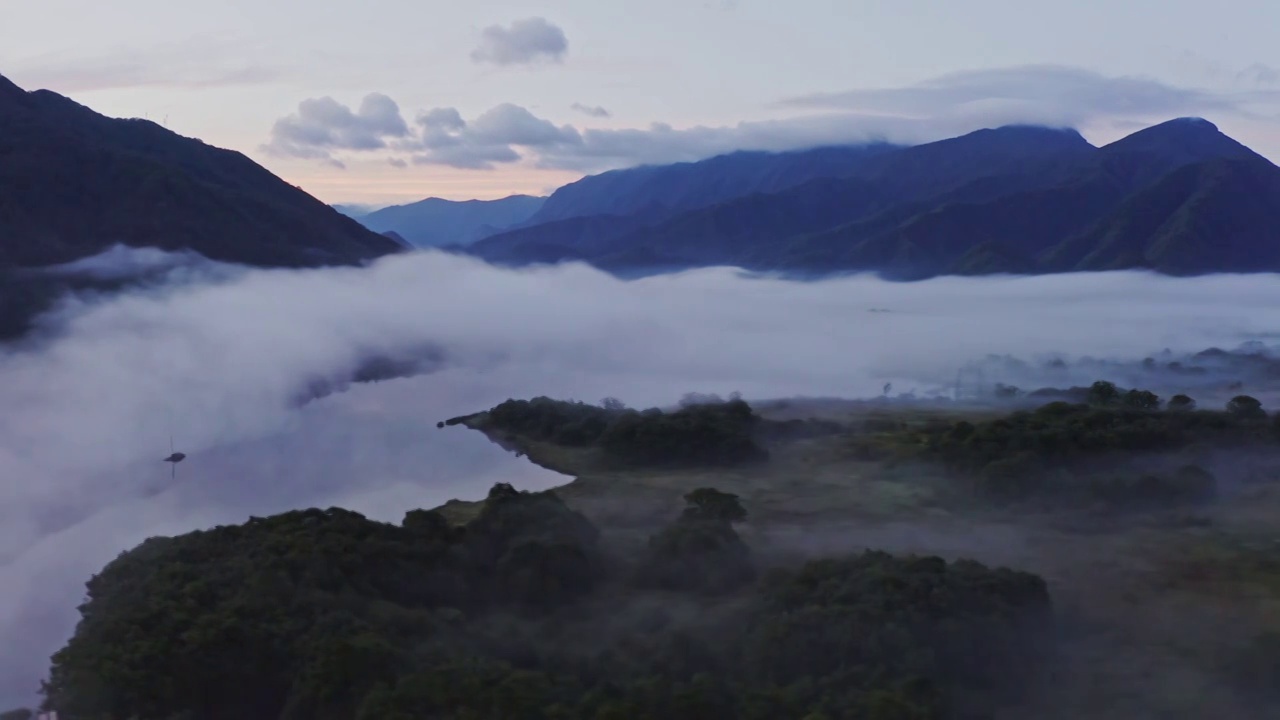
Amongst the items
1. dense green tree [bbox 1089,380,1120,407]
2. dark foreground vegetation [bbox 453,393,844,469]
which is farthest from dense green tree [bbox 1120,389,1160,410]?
dark foreground vegetation [bbox 453,393,844,469]

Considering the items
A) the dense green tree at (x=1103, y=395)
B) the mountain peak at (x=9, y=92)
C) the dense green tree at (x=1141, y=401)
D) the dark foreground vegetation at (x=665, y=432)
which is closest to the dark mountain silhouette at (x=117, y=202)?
the mountain peak at (x=9, y=92)

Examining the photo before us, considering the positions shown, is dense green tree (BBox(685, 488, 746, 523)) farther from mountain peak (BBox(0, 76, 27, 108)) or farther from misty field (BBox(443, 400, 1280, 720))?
mountain peak (BBox(0, 76, 27, 108))

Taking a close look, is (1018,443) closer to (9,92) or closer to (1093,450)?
(1093,450)

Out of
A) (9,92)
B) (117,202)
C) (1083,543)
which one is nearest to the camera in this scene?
(1083,543)

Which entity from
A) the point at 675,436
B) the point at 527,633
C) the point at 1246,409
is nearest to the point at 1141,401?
the point at 1246,409

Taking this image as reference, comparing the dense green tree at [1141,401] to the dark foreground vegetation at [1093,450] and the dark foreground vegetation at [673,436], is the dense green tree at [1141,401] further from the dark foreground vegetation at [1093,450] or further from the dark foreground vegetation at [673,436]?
the dark foreground vegetation at [673,436]

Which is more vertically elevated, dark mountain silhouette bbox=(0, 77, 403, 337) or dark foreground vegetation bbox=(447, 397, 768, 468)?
dark mountain silhouette bbox=(0, 77, 403, 337)
